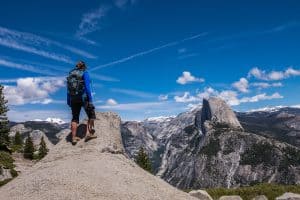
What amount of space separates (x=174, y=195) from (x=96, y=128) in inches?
209

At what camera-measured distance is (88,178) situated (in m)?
15.3

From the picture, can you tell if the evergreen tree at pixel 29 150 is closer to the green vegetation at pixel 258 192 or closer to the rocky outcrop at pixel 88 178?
the green vegetation at pixel 258 192

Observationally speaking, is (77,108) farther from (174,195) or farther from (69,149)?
(174,195)

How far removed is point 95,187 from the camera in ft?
48.6

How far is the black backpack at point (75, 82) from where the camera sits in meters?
18.4

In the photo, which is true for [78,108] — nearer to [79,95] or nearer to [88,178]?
[79,95]

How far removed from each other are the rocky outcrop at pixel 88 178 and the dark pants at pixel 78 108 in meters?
0.95

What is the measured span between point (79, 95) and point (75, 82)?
0.58 m

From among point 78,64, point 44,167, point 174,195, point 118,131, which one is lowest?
point 174,195

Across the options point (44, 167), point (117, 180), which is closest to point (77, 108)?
point (44, 167)

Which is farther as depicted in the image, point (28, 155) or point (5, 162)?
point (28, 155)

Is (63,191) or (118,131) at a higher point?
(118,131)

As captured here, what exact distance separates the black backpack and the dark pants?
30 cm

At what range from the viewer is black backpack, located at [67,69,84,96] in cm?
1844
